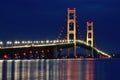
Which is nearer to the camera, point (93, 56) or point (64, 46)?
point (64, 46)

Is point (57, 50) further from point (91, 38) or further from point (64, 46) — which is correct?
point (91, 38)

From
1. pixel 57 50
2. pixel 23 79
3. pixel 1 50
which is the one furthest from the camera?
pixel 57 50

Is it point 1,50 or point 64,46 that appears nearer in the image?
point 1,50

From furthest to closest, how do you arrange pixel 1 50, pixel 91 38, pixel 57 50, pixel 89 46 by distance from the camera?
pixel 91 38
pixel 89 46
pixel 57 50
pixel 1 50

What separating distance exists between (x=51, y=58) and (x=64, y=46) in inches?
210

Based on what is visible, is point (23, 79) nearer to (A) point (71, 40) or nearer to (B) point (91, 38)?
(A) point (71, 40)

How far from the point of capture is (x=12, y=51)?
83.5 meters

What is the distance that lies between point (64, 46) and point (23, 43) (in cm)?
663

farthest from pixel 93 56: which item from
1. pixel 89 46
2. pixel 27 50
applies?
pixel 27 50

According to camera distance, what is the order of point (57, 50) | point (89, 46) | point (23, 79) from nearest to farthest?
point (23, 79) < point (57, 50) < point (89, 46)

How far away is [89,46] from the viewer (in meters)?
94.6

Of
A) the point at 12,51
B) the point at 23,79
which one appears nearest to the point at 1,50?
the point at 12,51

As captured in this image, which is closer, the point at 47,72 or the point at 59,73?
the point at 59,73

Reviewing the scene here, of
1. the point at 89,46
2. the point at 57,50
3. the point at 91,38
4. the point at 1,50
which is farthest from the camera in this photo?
the point at 91,38
